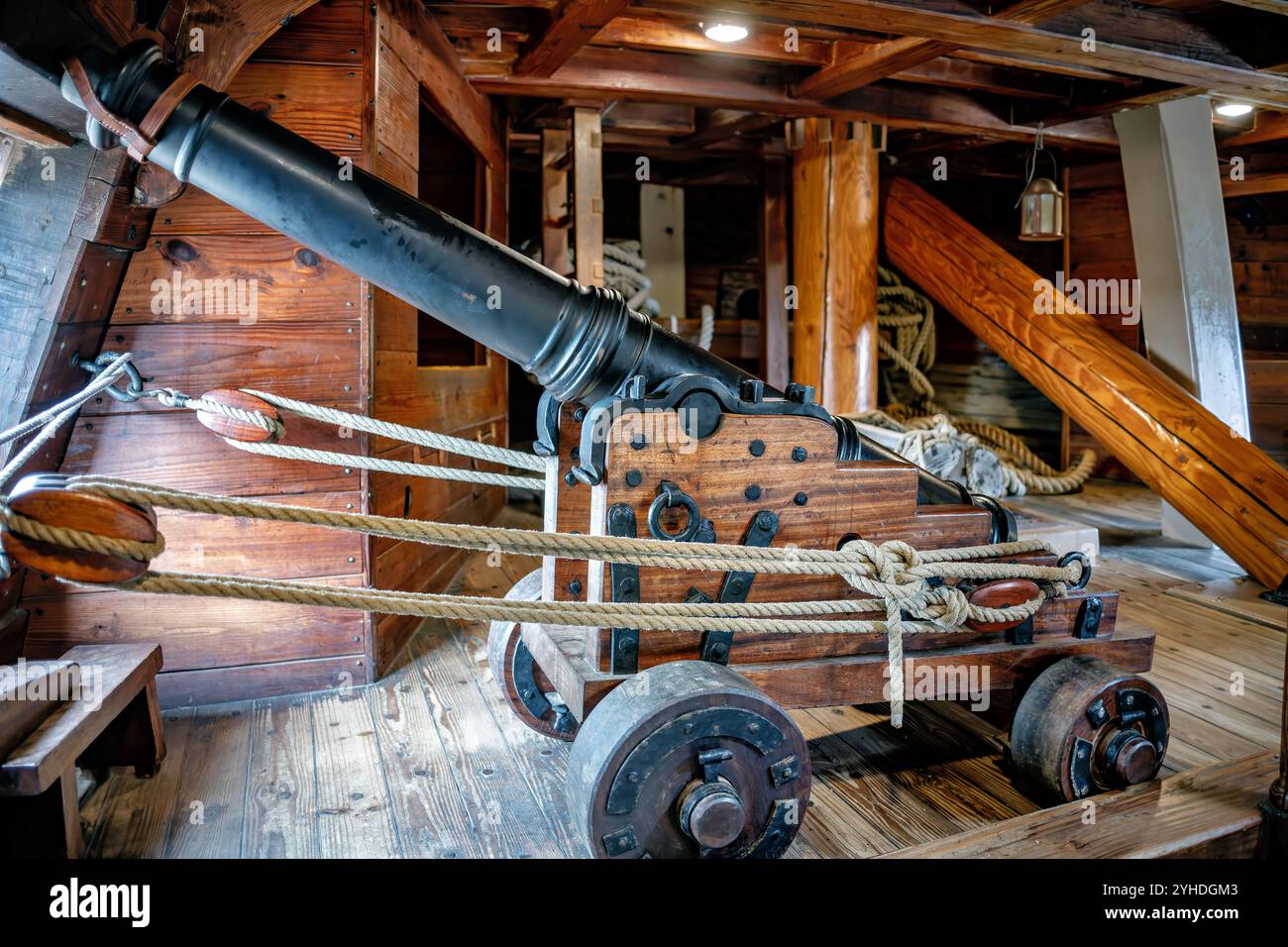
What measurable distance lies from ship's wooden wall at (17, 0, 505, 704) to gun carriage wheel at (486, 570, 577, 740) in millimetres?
627

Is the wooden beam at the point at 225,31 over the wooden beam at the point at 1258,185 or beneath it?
beneath

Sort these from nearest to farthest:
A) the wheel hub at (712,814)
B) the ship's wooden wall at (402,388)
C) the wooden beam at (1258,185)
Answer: the wheel hub at (712,814) < the ship's wooden wall at (402,388) < the wooden beam at (1258,185)

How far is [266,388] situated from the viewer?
8.38ft

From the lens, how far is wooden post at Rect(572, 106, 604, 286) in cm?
436

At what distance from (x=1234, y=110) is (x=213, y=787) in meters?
6.01

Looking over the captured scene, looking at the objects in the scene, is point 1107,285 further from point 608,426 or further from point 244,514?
point 244,514

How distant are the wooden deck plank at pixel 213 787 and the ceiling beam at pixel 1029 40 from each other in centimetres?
266

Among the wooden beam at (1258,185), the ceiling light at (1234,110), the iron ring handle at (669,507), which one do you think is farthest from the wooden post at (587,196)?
the wooden beam at (1258,185)

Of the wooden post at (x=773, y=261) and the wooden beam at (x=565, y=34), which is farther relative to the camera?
the wooden post at (x=773, y=261)

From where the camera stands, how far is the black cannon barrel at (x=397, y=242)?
168 centimetres

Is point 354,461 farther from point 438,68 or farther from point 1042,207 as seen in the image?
point 1042,207

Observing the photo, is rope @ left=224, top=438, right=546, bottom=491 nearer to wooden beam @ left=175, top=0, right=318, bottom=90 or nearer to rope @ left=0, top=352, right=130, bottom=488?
rope @ left=0, top=352, right=130, bottom=488

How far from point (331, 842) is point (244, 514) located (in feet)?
3.01

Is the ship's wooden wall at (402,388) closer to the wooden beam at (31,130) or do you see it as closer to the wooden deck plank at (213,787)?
the wooden deck plank at (213,787)
